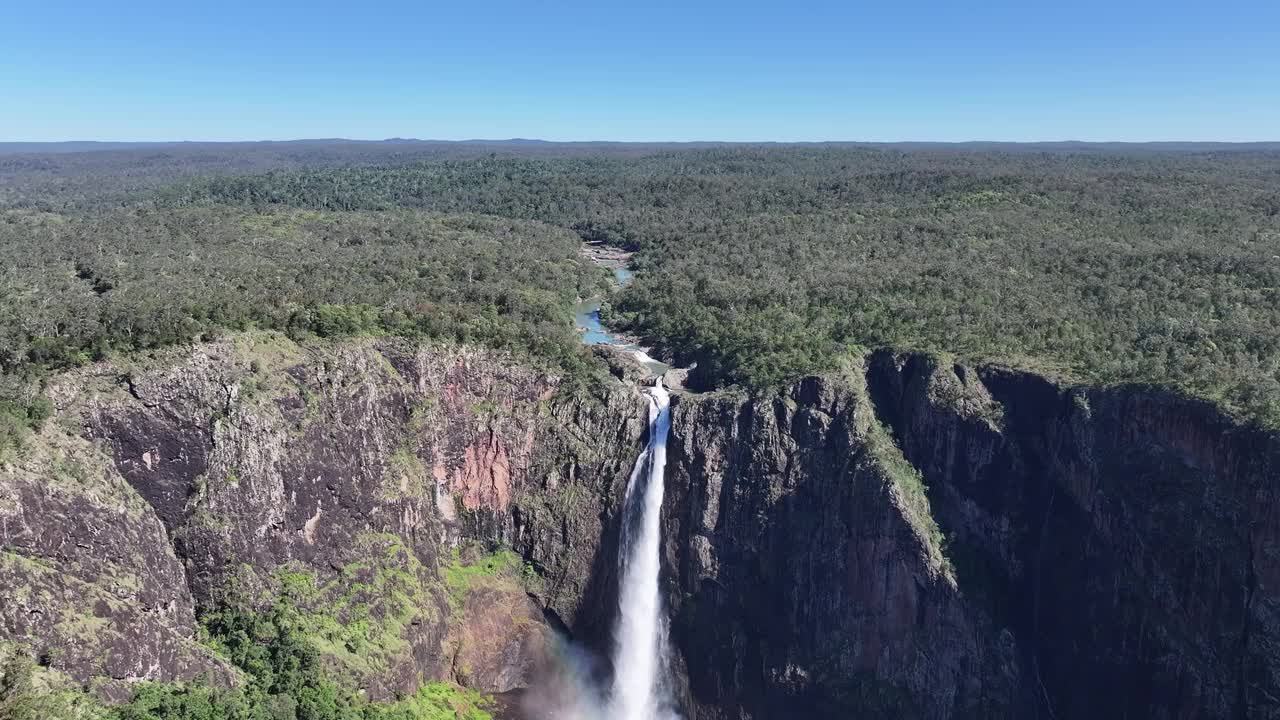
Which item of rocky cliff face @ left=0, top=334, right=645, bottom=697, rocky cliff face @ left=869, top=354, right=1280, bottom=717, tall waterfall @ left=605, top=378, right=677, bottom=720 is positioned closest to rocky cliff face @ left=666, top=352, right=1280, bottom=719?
rocky cliff face @ left=869, top=354, right=1280, bottom=717

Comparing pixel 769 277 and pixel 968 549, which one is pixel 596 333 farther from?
pixel 968 549

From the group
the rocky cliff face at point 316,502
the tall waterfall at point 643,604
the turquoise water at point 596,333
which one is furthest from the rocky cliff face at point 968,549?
the turquoise water at point 596,333

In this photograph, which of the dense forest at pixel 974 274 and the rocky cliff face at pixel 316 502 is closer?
the rocky cliff face at pixel 316 502

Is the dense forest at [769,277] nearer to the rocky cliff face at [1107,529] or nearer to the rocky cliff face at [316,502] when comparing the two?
the rocky cliff face at [1107,529]

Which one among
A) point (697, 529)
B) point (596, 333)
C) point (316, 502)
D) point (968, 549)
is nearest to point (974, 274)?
point (968, 549)

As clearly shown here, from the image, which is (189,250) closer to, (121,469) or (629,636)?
(121,469)

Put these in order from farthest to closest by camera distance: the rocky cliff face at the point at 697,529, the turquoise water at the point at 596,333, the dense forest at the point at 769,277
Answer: the turquoise water at the point at 596,333 → the dense forest at the point at 769,277 → the rocky cliff face at the point at 697,529

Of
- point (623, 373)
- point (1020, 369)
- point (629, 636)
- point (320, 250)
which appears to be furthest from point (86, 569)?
point (320, 250)
